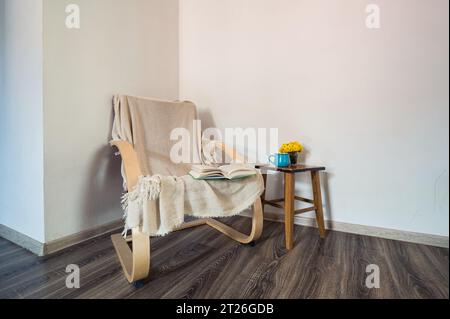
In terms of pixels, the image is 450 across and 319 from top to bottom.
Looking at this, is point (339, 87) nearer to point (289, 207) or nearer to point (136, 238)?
point (289, 207)

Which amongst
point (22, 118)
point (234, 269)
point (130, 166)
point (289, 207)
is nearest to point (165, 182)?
point (130, 166)

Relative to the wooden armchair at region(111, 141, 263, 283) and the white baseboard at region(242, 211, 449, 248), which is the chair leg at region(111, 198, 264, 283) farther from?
the white baseboard at region(242, 211, 449, 248)

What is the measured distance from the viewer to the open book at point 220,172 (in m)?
1.10

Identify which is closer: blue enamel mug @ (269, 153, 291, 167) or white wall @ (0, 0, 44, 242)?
white wall @ (0, 0, 44, 242)

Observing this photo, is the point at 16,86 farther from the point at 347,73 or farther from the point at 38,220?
the point at 347,73

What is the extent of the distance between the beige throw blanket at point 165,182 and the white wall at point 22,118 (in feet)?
1.21

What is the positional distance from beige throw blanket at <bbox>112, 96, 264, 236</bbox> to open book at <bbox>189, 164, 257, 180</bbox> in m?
0.03

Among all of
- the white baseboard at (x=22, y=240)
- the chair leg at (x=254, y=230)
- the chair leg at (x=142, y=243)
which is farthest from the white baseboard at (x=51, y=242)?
the chair leg at (x=254, y=230)

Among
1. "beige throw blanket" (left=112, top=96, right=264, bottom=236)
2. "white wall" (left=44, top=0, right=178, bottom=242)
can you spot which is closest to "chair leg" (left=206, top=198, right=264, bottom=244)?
"beige throw blanket" (left=112, top=96, right=264, bottom=236)

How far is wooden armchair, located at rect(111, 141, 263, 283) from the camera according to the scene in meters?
0.93

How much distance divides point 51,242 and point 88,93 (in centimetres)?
78

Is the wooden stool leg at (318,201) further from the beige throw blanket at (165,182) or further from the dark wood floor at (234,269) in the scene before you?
the beige throw blanket at (165,182)

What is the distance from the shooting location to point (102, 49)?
54.9 inches
